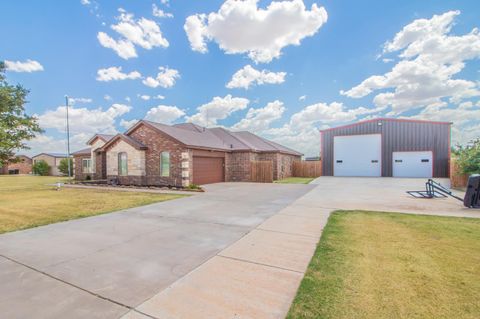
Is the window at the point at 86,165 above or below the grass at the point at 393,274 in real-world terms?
above

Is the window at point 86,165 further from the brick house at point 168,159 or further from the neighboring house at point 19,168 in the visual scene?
the neighboring house at point 19,168

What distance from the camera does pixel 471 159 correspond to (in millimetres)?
13086

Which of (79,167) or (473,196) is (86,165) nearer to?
(79,167)

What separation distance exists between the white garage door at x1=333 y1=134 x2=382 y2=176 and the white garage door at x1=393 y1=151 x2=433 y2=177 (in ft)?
4.81

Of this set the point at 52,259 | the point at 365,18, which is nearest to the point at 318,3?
the point at 365,18

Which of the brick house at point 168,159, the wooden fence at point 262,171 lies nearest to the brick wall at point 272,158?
the brick house at point 168,159

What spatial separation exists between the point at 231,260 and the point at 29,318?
2601mm

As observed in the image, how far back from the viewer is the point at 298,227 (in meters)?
5.82

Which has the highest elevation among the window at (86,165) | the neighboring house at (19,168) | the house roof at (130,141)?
the house roof at (130,141)

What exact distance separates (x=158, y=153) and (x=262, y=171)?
8.80 meters

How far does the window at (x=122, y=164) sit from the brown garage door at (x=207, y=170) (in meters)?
5.76

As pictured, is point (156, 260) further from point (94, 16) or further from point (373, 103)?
point (373, 103)

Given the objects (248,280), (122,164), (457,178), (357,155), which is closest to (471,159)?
(457,178)

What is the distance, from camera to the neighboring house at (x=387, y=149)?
2130 centimetres
